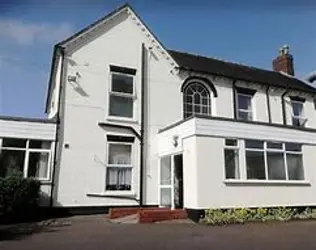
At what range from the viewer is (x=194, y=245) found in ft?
25.8

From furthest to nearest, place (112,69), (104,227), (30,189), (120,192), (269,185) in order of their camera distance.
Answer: (112,69)
(120,192)
(269,185)
(30,189)
(104,227)

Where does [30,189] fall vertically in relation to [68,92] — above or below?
below

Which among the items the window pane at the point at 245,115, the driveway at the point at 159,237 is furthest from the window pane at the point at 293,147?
the driveway at the point at 159,237

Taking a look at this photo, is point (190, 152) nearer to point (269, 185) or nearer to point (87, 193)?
point (269, 185)

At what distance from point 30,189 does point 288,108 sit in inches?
593

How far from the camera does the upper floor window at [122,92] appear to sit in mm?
15883

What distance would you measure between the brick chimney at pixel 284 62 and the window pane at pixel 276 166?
1284 centimetres

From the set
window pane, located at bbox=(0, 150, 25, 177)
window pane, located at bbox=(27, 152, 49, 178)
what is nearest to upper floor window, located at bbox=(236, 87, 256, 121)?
window pane, located at bbox=(27, 152, 49, 178)

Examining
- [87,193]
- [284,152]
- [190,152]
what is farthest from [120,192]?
[284,152]

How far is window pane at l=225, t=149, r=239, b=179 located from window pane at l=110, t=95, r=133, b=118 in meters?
5.08

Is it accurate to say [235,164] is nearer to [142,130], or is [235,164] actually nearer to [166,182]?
[166,182]

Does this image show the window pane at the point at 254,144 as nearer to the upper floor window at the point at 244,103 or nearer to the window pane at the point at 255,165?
the window pane at the point at 255,165

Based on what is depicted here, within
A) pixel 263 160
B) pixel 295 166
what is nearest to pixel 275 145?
pixel 263 160

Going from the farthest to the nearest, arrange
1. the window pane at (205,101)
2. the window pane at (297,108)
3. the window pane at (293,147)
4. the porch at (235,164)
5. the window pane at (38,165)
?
the window pane at (297,108) → the window pane at (205,101) → the window pane at (293,147) → the window pane at (38,165) → the porch at (235,164)
